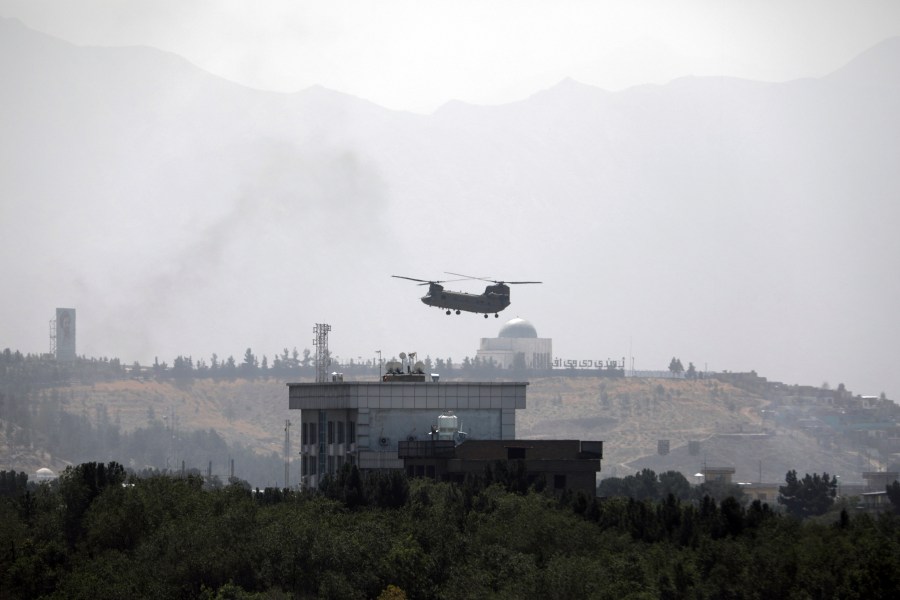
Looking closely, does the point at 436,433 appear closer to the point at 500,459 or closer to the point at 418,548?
the point at 500,459

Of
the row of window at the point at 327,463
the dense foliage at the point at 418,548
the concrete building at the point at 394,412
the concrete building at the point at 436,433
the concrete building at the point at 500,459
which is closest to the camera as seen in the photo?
the dense foliage at the point at 418,548

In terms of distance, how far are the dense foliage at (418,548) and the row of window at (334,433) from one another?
78.5 feet

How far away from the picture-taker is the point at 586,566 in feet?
320

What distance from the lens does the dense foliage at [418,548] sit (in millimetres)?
97938

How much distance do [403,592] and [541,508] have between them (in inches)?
789

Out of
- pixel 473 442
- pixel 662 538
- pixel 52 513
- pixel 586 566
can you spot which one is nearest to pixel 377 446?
pixel 473 442

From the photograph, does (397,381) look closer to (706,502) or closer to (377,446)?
(377,446)

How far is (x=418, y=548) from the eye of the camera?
367 feet

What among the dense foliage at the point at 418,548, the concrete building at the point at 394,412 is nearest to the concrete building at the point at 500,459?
the concrete building at the point at 394,412

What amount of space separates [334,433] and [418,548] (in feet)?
172

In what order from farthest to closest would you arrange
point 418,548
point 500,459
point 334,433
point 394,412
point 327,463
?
1. point 327,463
2. point 334,433
3. point 394,412
4. point 500,459
5. point 418,548

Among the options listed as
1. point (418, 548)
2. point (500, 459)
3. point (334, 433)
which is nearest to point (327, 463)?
point (334, 433)

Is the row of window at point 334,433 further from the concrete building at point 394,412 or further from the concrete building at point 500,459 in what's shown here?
the concrete building at point 500,459

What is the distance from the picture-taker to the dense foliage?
97.9 meters
